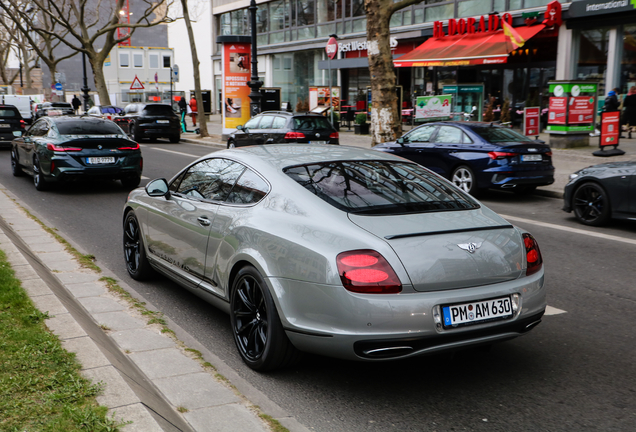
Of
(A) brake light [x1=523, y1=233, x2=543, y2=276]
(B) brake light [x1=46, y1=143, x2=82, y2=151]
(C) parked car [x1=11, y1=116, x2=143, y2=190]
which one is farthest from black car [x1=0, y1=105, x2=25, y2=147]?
(A) brake light [x1=523, y1=233, x2=543, y2=276]

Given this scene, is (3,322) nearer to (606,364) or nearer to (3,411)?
(3,411)

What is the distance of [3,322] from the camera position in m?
4.42

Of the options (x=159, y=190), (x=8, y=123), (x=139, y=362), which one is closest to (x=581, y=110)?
(x=159, y=190)

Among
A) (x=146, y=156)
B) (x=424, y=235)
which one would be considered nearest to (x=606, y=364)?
(x=424, y=235)

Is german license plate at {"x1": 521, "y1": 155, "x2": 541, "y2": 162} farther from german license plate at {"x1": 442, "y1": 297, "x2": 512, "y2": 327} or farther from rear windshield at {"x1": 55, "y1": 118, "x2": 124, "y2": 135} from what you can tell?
german license plate at {"x1": 442, "y1": 297, "x2": 512, "y2": 327}

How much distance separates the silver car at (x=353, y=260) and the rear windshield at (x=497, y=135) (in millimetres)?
7616

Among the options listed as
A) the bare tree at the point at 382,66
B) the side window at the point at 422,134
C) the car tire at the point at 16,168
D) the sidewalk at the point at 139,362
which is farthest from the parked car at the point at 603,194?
the car tire at the point at 16,168

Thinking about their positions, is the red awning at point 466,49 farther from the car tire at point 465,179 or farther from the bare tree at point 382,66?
the car tire at point 465,179

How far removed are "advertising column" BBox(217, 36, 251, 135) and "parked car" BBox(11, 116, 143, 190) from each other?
1536cm

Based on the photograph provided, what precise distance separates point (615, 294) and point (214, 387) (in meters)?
4.04

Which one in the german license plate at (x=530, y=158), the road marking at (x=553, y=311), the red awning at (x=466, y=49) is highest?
the red awning at (x=466, y=49)

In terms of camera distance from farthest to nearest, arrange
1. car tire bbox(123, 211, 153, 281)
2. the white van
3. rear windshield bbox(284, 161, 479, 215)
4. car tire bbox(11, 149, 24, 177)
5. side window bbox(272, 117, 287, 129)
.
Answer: the white van
side window bbox(272, 117, 287, 129)
car tire bbox(11, 149, 24, 177)
car tire bbox(123, 211, 153, 281)
rear windshield bbox(284, 161, 479, 215)

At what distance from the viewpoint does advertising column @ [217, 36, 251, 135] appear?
28.5m

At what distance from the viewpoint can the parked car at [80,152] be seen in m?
12.3
